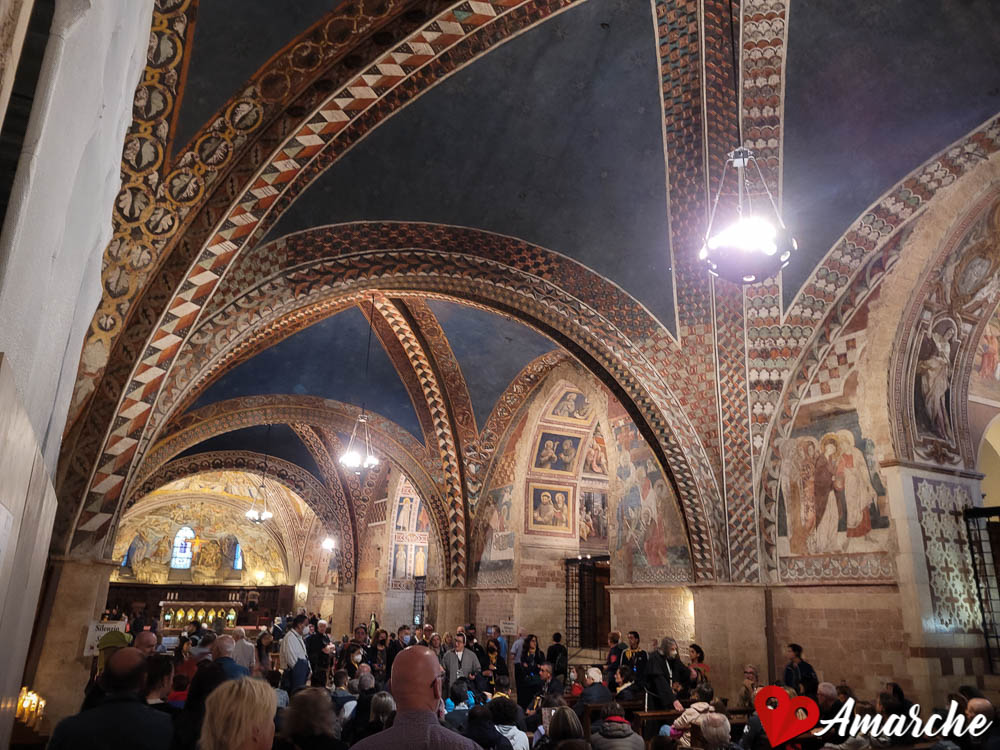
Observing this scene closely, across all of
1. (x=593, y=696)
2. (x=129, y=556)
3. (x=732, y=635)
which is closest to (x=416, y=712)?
(x=593, y=696)

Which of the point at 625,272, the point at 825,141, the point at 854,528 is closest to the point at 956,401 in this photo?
the point at 854,528

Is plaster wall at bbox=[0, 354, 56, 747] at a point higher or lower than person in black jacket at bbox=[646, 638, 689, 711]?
higher

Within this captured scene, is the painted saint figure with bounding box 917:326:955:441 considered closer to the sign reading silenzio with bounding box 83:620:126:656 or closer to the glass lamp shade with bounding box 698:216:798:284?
the glass lamp shade with bounding box 698:216:798:284

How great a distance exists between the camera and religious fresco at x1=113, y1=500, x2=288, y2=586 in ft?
85.3

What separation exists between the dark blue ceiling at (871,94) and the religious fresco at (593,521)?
801 cm

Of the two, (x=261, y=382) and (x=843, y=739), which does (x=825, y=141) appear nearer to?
(x=843, y=739)

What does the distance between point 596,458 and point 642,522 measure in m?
3.93

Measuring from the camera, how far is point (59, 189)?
4.79ft

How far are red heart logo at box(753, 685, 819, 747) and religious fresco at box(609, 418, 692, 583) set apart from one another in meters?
5.66

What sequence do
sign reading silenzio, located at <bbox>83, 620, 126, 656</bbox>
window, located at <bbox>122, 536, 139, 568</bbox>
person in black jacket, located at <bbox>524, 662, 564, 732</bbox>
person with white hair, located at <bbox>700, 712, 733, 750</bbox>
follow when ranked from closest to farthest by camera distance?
person with white hair, located at <bbox>700, 712, 733, 750</bbox> → person in black jacket, located at <bbox>524, 662, 564, 732</bbox> → sign reading silenzio, located at <bbox>83, 620, 126, 656</bbox> → window, located at <bbox>122, 536, 139, 568</bbox>

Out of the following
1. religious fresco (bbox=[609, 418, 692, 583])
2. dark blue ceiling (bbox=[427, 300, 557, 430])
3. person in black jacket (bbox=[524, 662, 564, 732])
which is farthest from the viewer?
dark blue ceiling (bbox=[427, 300, 557, 430])

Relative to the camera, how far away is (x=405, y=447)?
50.2 feet

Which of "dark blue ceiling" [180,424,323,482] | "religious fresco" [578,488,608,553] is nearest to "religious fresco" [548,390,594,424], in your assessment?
"religious fresco" [578,488,608,553]

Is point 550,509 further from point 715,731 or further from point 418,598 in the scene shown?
point 715,731
